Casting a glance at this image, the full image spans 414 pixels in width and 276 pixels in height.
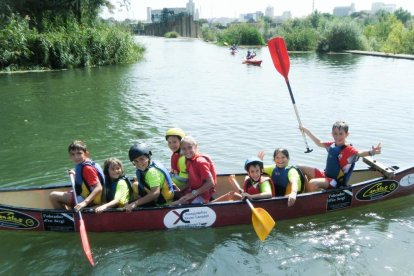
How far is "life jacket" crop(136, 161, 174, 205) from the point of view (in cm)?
605

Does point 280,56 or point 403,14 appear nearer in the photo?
point 280,56

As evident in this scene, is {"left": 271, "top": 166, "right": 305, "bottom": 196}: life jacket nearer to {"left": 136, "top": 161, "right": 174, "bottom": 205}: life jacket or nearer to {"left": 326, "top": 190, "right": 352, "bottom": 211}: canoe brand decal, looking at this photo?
{"left": 326, "top": 190, "right": 352, "bottom": 211}: canoe brand decal

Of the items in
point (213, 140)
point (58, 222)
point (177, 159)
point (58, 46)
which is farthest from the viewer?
point (58, 46)

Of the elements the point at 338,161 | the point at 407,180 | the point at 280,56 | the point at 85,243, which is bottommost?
the point at 85,243

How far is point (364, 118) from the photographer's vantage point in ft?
44.3

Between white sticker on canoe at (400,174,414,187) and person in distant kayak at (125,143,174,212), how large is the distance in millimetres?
3832

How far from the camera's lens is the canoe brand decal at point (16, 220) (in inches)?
230

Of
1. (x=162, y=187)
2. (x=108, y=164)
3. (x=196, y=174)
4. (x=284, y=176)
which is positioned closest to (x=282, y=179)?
(x=284, y=176)

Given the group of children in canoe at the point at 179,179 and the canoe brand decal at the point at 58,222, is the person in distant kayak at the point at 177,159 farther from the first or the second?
the canoe brand decal at the point at 58,222

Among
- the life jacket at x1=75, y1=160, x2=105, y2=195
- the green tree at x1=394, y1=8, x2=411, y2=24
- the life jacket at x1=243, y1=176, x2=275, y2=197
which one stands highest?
the green tree at x1=394, y1=8, x2=411, y2=24

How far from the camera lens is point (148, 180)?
6.00 m

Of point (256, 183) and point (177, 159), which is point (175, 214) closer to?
point (177, 159)

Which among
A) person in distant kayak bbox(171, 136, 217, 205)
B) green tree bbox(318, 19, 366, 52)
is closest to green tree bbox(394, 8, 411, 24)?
green tree bbox(318, 19, 366, 52)

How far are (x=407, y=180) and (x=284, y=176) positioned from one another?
2250mm
